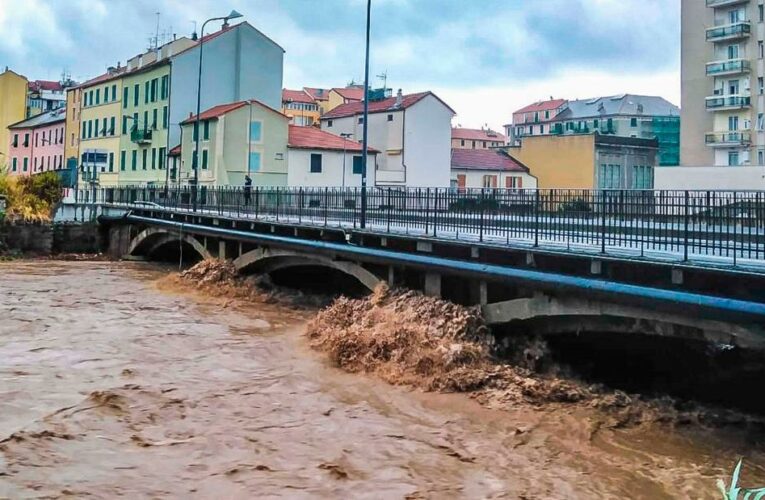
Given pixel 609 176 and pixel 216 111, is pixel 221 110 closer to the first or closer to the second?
pixel 216 111

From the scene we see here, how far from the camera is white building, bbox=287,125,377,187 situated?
164ft

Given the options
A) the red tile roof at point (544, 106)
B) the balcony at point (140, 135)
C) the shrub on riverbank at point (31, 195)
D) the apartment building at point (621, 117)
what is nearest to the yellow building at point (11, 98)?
the balcony at point (140, 135)

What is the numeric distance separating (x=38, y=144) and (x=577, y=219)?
76069mm

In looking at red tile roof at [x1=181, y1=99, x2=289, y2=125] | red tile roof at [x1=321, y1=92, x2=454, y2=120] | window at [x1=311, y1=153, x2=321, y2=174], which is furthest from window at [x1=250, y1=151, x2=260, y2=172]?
red tile roof at [x1=321, y1=92, x2=454, y2=120]

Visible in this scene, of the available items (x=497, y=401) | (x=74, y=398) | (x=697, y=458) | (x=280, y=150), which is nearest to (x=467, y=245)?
(x=497, y=401)

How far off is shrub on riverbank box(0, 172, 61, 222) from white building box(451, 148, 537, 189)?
28.6 m

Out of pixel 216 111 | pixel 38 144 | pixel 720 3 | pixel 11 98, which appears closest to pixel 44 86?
pixel 11 98

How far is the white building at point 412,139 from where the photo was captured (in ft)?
178

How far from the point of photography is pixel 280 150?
163ft

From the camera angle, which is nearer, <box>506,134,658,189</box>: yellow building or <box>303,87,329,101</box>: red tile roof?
<box>506,134,658,189</box>: yellow building

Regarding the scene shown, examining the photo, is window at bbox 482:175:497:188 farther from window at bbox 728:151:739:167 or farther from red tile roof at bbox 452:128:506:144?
red tile roof at bbox 452:128:506:144

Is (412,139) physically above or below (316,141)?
above

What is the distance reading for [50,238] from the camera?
4128 centimetres

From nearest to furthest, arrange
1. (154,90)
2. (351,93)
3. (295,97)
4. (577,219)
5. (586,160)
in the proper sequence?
(577,219) → (154,90) → (586,160) → (351,93) → (295,97)
